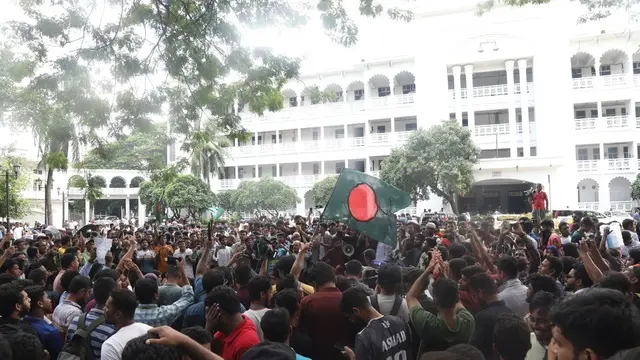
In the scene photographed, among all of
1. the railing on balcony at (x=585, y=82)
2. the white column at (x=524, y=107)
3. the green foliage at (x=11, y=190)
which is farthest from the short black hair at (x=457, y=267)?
the railing on balcony at (x=585, y=82)

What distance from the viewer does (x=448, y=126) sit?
30625mm

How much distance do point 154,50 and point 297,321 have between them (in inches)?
202

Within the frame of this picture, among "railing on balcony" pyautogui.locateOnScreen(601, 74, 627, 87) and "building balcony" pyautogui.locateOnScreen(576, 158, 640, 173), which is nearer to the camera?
"building balcony" pyautogui.locateOnScreen(576, 158, 640, 173)

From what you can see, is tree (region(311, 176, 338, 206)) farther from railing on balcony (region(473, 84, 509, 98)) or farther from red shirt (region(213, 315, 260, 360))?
red shirt (region(213, 315, 260, 360))

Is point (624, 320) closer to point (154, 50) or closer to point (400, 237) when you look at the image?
point (154, 50)

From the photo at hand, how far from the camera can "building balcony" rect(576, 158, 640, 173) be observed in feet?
→ 110

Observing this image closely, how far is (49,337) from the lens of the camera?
3986mm

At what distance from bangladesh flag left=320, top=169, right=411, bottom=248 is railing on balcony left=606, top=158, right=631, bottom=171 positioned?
103 ft

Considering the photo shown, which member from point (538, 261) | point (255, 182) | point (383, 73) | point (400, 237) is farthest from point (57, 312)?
point (383, 73)

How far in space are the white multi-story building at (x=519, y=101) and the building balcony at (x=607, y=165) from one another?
0.06 meters

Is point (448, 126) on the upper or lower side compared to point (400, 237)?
upper

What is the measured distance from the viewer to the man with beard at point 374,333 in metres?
3.36

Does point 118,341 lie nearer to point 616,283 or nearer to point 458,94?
point 616,283

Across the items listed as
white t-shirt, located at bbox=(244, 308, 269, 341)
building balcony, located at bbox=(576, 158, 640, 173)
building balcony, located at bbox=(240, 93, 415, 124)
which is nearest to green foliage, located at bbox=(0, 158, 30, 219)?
building balcony, located at bbox=(240, 93, 415, 124)
